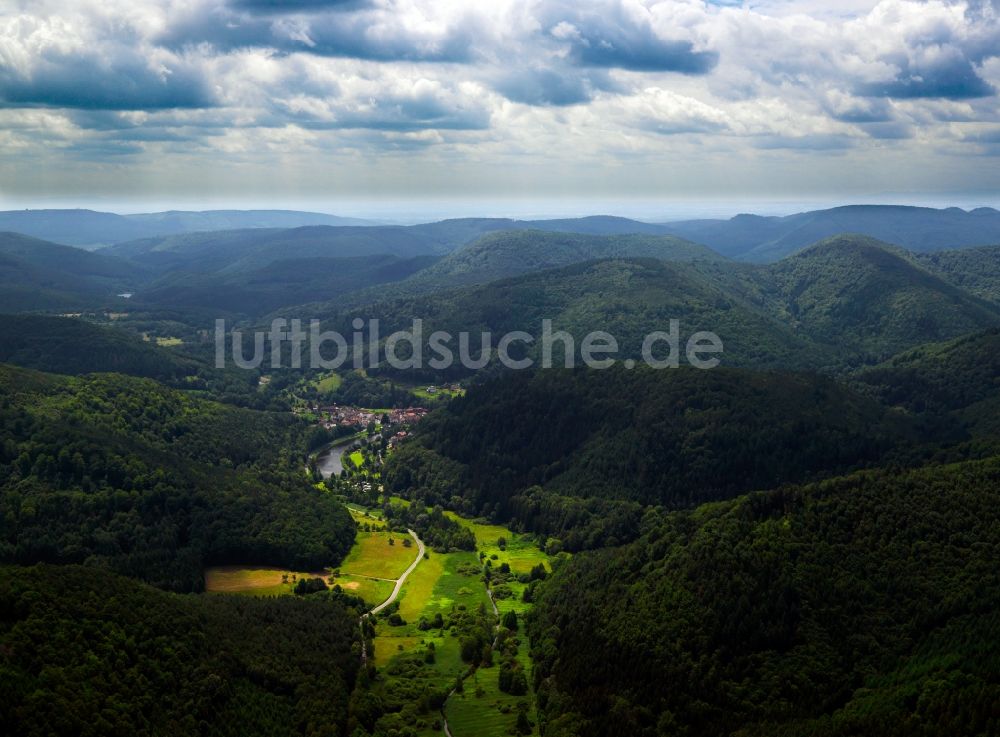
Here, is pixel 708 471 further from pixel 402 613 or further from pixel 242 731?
pixel 242 731

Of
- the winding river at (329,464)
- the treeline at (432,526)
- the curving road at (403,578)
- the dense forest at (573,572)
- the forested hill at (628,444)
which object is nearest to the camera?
the dense forest at (573,572)

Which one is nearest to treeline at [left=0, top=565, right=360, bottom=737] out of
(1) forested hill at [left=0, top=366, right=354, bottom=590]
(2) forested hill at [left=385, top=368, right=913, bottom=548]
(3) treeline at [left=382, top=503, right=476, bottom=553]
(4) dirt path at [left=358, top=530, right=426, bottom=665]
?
(4) dirt path at [left=358, top=530, right=426, bottom=665]

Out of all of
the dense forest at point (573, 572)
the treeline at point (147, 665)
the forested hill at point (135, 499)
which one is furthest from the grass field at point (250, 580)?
the treeline at point (147, 665)

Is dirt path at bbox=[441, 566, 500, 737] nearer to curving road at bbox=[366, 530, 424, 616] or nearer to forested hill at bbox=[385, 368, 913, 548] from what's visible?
curving road at bbox=[366, 530, 424, 616]

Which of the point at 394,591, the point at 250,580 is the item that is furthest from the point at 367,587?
the point at 250,580

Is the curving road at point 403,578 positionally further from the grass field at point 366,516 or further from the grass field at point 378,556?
the grass field at point 366,516

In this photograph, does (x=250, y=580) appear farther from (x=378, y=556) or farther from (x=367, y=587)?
(x=378, y=556)
